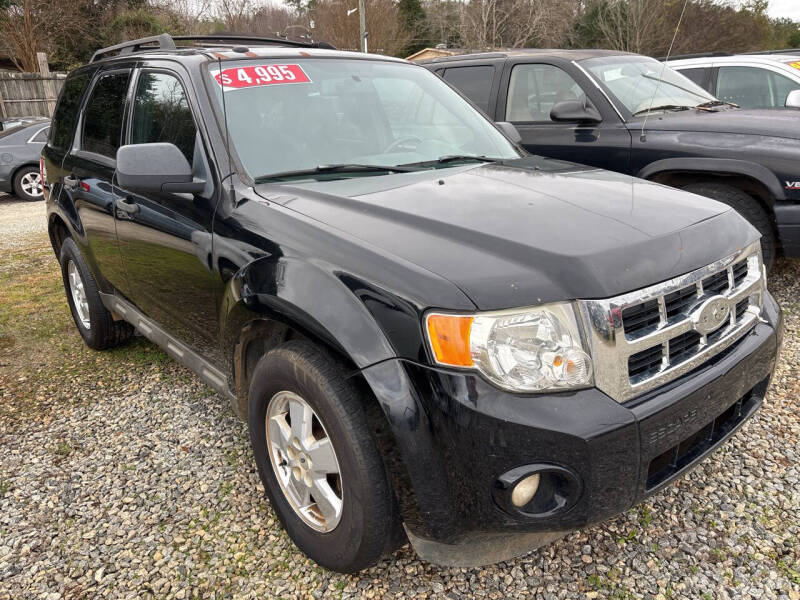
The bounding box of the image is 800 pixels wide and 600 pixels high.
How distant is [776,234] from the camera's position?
4316 millimetres

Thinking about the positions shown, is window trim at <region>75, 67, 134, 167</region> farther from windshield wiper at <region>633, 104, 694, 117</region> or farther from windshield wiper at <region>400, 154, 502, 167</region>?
windshield wiper at <region>633, 104, 694, 117</region>

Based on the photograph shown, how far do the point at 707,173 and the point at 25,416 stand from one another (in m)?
4.71

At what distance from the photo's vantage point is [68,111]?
13.6 ft

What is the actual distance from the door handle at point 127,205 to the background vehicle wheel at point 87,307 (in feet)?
3.15

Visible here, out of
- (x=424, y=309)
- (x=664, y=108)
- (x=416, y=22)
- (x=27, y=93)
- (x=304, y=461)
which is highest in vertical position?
(x=416, y=22)

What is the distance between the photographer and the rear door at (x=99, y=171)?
3.38m

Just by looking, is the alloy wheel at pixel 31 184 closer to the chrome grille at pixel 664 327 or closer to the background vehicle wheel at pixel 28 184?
the background vehicle wheel at pixel 28 184

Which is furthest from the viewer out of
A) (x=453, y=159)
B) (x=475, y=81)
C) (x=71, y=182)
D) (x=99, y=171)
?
(x=475, y=81)

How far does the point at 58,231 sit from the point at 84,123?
1003 millimetres

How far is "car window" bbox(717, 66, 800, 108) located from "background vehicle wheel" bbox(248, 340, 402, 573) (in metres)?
7.05

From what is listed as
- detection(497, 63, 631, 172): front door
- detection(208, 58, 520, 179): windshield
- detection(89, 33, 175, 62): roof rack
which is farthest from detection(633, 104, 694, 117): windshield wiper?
detection(89, 33, 175, 62): roof rack

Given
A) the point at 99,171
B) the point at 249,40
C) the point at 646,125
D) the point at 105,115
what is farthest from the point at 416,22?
the point at 99,171

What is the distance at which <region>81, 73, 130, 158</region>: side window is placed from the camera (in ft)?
11.1

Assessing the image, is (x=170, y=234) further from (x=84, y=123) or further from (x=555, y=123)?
(x=555, y=123)
